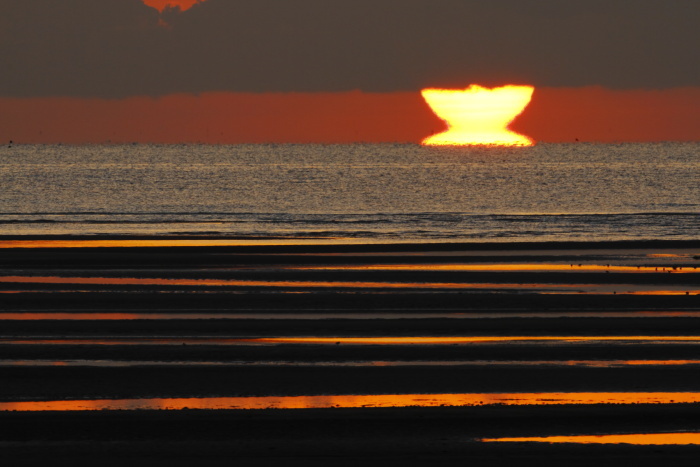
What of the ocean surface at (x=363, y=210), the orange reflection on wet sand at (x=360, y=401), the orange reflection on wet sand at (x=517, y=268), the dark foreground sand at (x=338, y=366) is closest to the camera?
the dark foreground sand at (x=338, y=366)

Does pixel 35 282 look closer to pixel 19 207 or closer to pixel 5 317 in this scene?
pixel 5 317

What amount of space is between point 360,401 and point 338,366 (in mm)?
2072

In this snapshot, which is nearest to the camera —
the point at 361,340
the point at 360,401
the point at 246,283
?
the point at 360,401

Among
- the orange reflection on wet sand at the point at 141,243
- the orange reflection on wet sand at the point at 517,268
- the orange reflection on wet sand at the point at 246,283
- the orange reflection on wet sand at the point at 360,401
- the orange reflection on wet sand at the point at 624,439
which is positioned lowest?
the orange reflection on wet sand at the point at 624,439

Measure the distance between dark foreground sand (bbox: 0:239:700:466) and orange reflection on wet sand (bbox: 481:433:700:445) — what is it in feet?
0.54

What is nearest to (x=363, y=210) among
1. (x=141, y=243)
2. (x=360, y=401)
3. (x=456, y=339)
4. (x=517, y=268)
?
(x=141, y=243)

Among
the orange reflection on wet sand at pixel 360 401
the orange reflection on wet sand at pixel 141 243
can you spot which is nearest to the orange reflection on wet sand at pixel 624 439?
the orange reflection on wet sand at pixel 360 401

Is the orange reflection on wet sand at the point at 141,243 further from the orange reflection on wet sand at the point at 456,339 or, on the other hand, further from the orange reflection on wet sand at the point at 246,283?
the orange reflection on wet sand at the point at 456,339

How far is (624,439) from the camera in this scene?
35.9ft

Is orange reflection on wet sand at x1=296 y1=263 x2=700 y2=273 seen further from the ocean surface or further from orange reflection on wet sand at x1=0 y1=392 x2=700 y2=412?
orange reflection on wet sand at x1=0 y1=392 x2=700 y2=412

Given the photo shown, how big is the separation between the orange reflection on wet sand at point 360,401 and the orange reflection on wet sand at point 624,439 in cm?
136

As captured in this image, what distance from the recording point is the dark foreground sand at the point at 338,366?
1078 cm

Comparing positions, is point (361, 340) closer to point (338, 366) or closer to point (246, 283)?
point (338, 366)

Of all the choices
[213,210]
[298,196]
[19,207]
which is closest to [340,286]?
[213,210]
